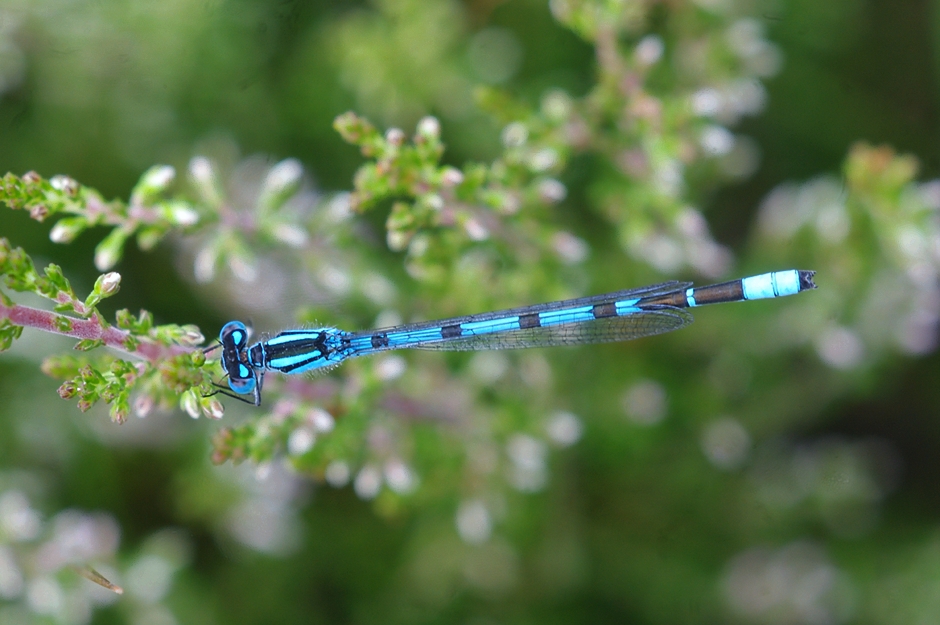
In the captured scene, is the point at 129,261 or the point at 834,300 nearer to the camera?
the point at 834,300

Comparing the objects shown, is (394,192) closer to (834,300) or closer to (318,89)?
(318,89)

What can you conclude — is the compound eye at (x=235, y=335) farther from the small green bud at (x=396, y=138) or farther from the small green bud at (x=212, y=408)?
the small green bud at (x=396, y=138)

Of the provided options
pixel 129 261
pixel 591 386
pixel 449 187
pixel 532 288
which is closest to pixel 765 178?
pixel 591 386

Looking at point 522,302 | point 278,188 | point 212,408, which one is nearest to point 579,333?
point 522,302

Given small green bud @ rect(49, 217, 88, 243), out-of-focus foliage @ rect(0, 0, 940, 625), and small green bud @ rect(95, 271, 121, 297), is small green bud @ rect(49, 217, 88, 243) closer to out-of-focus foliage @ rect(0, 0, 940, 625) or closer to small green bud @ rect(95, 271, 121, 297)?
small green bud @ rect(95, 271, 121, 297)

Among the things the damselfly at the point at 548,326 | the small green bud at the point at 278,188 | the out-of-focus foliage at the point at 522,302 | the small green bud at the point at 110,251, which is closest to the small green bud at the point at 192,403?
the damselfly at the point at 548,326
